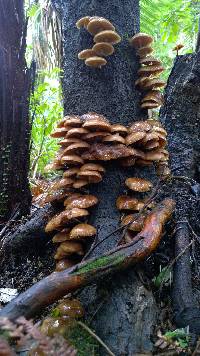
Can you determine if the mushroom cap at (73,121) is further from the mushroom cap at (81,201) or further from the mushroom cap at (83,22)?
the mushroom cap at (83,22)

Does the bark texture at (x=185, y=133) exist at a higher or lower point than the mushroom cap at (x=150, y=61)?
lower

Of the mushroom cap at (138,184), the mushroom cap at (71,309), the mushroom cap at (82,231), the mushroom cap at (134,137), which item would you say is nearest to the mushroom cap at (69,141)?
the mushroom cap at (134,137)

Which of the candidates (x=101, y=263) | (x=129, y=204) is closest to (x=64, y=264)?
(x=101, y=263)

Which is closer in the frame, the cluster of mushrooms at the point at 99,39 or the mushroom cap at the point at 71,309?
the mushroom cap at the point at 71,309

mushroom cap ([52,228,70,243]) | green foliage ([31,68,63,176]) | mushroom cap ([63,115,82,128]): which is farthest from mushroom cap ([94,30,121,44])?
green foliage ([31,68,63,176])

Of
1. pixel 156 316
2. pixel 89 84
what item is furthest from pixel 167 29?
pixel 156 316

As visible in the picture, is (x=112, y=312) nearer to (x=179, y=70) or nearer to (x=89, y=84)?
(x=89, y=84)
